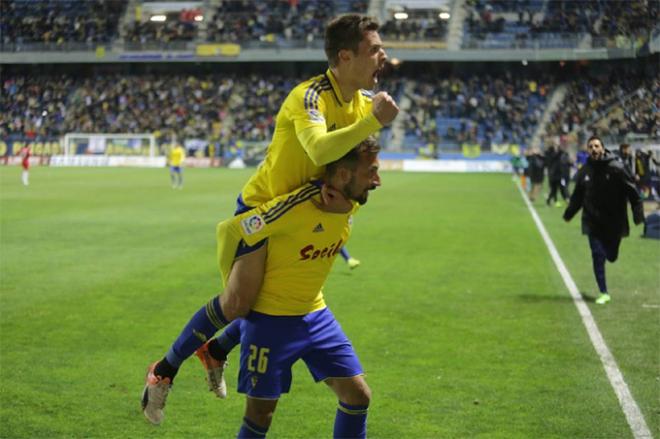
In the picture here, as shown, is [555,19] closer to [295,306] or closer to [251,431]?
[295,306]

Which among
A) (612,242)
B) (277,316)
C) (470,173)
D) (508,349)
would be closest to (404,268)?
(612,242)

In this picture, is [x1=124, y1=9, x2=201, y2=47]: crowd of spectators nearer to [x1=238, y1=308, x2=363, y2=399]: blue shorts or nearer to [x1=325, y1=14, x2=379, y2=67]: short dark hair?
[x1=325, y1=14, x2=379, y2=67]: short dark hair

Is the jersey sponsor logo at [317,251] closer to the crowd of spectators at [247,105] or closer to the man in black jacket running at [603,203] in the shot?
the man in black jacket running at [603,203]

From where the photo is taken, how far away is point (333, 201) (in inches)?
200

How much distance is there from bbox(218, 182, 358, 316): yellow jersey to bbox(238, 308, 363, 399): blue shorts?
7 cm

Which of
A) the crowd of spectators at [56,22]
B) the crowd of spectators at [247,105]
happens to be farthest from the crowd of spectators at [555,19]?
the crowd of spectators at [56,22]

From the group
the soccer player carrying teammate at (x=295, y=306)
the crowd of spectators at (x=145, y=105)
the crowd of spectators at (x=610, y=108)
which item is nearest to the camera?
the soccer player carrying teammate at (x=295, y=306)

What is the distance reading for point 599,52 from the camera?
60.9 meters

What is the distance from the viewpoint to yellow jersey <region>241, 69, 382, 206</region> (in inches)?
186

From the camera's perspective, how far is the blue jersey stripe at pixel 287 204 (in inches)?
198

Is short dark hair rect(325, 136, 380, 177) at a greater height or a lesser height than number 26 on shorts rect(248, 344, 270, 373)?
greater

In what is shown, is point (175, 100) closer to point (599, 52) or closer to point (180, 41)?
point (180, 41)

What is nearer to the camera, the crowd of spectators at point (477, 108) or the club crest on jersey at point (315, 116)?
the club crest on jersey at point (315, 116)

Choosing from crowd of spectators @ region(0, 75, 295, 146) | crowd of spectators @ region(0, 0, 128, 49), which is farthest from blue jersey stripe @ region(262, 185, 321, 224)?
crowd of spectators @ region(0, 0, 128, 49)
